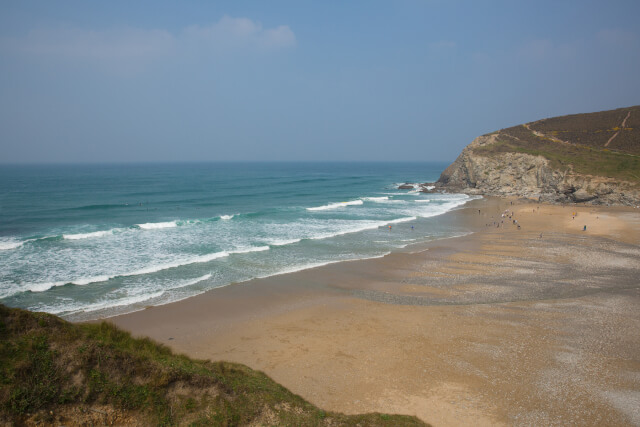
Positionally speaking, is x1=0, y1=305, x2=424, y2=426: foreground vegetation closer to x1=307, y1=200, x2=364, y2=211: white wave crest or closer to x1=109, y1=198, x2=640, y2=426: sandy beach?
x1=109, y1=198, x2=640, y2=426: sandy beach

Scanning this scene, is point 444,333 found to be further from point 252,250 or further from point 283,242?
point 283,242

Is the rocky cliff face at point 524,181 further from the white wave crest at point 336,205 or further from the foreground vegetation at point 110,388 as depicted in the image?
the foreground vegetation at point 110,388

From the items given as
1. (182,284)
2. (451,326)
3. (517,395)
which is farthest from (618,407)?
(182,284)

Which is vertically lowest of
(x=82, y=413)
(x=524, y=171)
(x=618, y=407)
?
(x=618, y=407)

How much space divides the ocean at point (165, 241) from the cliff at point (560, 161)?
612 inches

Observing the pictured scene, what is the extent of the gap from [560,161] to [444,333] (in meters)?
55.3

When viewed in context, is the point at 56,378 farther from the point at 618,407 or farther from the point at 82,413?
the point at 618,407

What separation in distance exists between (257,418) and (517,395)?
844 cm

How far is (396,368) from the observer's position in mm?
12406

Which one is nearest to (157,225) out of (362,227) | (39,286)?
(39,286)

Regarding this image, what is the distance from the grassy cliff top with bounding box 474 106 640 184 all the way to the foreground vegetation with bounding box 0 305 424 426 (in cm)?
6149

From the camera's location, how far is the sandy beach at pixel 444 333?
35.2 feet

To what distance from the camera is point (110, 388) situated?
6.52m

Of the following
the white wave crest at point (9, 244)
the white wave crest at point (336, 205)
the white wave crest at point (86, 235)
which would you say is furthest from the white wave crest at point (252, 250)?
the white wave crest at point (336, 205)
